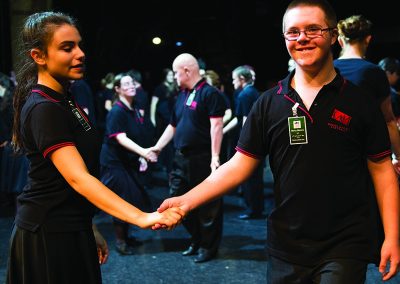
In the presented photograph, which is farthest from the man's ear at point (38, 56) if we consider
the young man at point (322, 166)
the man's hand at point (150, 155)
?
the man's hand at point (150, 155)

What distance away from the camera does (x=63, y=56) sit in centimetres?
254

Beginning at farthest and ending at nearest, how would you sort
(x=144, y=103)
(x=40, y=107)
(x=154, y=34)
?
(x=154, y=34) → (x=144, y=103) → (x=40, y=107)

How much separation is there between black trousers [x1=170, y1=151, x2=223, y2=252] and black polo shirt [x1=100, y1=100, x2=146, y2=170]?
52cm

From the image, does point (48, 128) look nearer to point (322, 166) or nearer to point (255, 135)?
point (255, 135)

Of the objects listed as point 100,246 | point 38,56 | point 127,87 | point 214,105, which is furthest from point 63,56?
point 127,87

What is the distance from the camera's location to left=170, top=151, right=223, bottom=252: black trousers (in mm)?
5508

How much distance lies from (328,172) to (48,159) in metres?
1.20

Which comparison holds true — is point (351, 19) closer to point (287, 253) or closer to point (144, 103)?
point (287, 253)

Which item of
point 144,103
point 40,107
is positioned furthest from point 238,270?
point 144,103

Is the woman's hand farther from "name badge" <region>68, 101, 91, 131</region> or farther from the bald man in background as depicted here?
the bald man in background

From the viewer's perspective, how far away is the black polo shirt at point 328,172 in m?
2.44

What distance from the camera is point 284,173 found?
252 cm

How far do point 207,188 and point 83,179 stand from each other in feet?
1.97

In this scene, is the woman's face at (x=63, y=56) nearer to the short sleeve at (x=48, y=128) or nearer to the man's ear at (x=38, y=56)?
the man's ear at (x=38, y=56)
